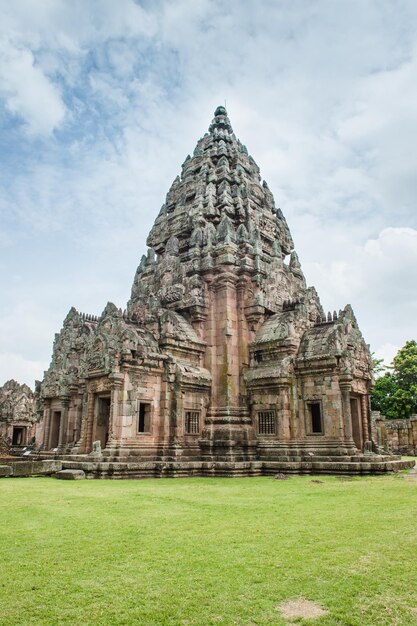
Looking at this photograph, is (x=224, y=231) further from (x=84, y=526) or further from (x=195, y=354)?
(x=84, y=526)

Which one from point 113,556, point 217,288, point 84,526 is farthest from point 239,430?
point 113,556

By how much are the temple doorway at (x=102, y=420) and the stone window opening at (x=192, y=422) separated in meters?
3.32

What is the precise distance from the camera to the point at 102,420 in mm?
19688

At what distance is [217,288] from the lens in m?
22.2

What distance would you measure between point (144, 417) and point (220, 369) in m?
4.02

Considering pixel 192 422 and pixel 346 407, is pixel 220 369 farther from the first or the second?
pixel 346 407

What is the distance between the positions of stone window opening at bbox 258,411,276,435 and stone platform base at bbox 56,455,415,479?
64.7 inches

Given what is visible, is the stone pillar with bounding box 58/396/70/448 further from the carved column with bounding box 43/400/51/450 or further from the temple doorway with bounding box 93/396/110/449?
the temple doorway with bounding box 93/396/110/449

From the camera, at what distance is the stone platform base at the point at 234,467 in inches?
646

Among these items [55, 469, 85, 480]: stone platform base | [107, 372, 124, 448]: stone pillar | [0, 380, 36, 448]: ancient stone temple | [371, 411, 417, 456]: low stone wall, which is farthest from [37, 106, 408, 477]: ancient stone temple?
[0, 380, 36, 448]: ancient stone temple

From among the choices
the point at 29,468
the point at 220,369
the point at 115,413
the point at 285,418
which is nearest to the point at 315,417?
the point at 285,418

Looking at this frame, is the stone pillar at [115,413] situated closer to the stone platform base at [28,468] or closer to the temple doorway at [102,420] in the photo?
the temple doorway at [102,420]

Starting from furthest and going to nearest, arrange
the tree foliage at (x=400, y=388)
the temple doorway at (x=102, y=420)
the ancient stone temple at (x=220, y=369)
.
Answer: the tree foliage at (x=400, y=388), the temple doorway at (x=102, y=420), the ancient stone temple at (x=220, y=369)

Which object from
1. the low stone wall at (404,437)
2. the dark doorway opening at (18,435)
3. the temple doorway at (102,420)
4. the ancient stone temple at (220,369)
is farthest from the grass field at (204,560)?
the dark doorway opening at (18,435)
